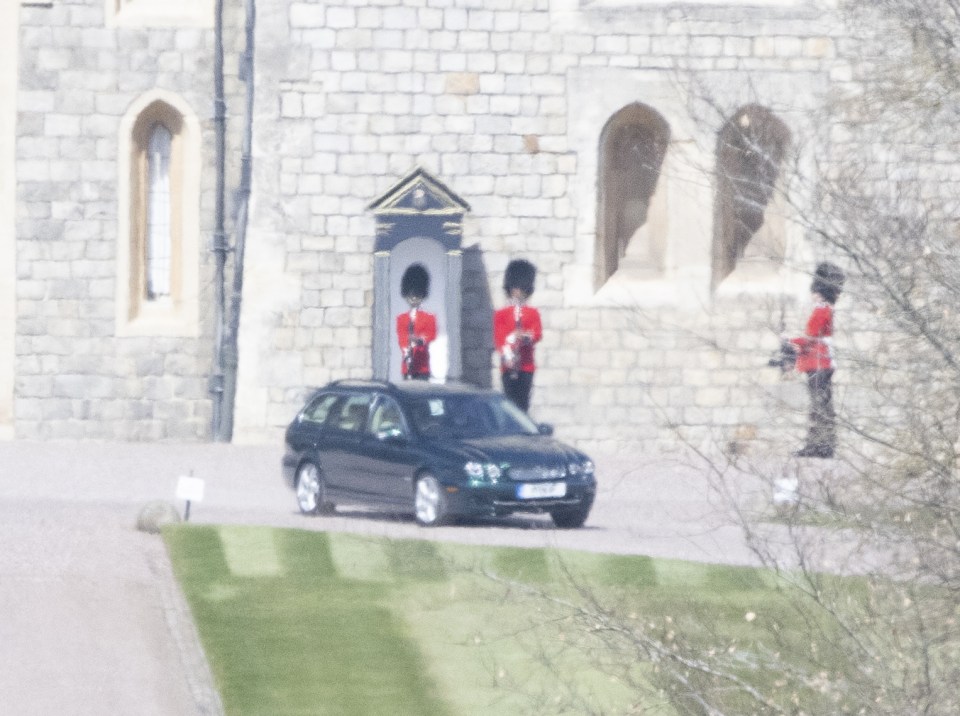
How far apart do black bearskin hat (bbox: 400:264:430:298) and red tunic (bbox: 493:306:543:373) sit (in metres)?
0.78

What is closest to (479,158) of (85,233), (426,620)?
(85,233)

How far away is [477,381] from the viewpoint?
23.1 meters

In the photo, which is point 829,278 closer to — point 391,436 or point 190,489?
point 190,489

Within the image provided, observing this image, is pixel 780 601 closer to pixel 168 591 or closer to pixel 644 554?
pixel 644 554

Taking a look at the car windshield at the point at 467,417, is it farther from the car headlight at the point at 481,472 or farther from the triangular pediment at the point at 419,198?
the triangular pediment at the point at 419,198

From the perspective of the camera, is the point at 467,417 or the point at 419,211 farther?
the point at 419,211

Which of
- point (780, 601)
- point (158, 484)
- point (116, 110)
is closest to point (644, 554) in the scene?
point (780, 601)

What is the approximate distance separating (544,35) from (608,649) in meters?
15.1

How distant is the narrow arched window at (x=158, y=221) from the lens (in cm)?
2375

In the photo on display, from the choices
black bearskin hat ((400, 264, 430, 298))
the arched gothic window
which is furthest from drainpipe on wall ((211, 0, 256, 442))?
black bearskin hat ((400, 264, 430, 298))

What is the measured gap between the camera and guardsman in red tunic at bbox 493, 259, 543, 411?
2234 cm

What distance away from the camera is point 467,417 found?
16.8 meters

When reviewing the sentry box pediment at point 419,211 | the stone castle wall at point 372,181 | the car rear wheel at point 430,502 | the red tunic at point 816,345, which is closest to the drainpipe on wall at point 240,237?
the stone castle wall at point 372,181

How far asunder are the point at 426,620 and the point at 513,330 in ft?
31.4
